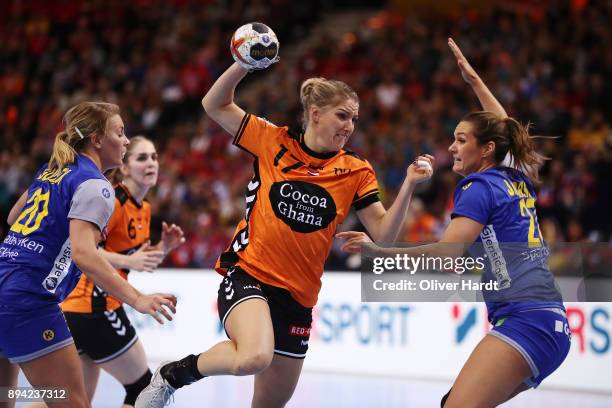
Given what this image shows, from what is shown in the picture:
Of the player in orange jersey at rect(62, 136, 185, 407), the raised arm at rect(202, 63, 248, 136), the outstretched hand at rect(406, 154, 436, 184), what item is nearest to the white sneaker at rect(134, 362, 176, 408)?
the player in orange jersey at rect(62, 136, 185, 407)

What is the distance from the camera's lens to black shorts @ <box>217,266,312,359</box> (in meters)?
4.79

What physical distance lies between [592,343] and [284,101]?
8.04 m

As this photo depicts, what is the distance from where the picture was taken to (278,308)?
491cm

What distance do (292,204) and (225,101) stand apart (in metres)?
0.75

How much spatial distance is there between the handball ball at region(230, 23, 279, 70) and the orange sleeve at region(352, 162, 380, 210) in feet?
3.07

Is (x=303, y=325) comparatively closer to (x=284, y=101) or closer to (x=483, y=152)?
(x=483, y=152)

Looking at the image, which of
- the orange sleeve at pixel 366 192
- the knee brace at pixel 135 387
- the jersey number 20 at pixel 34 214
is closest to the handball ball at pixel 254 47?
the orange sleeve at pixel 366 192

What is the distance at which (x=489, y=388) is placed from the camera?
3.98 m

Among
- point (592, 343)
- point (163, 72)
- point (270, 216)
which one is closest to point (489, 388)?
point (270, 216)

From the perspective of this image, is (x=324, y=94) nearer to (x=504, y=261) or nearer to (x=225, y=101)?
(x=225, y=101)

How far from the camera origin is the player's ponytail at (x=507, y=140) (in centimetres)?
447

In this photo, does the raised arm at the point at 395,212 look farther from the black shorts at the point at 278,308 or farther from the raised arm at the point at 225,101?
the raised arm at the point at 225,101

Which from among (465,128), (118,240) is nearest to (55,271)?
(118,240)

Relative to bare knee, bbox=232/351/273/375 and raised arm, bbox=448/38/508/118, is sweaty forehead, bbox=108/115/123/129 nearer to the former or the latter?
bare knee, bbox=232/351/273/375
